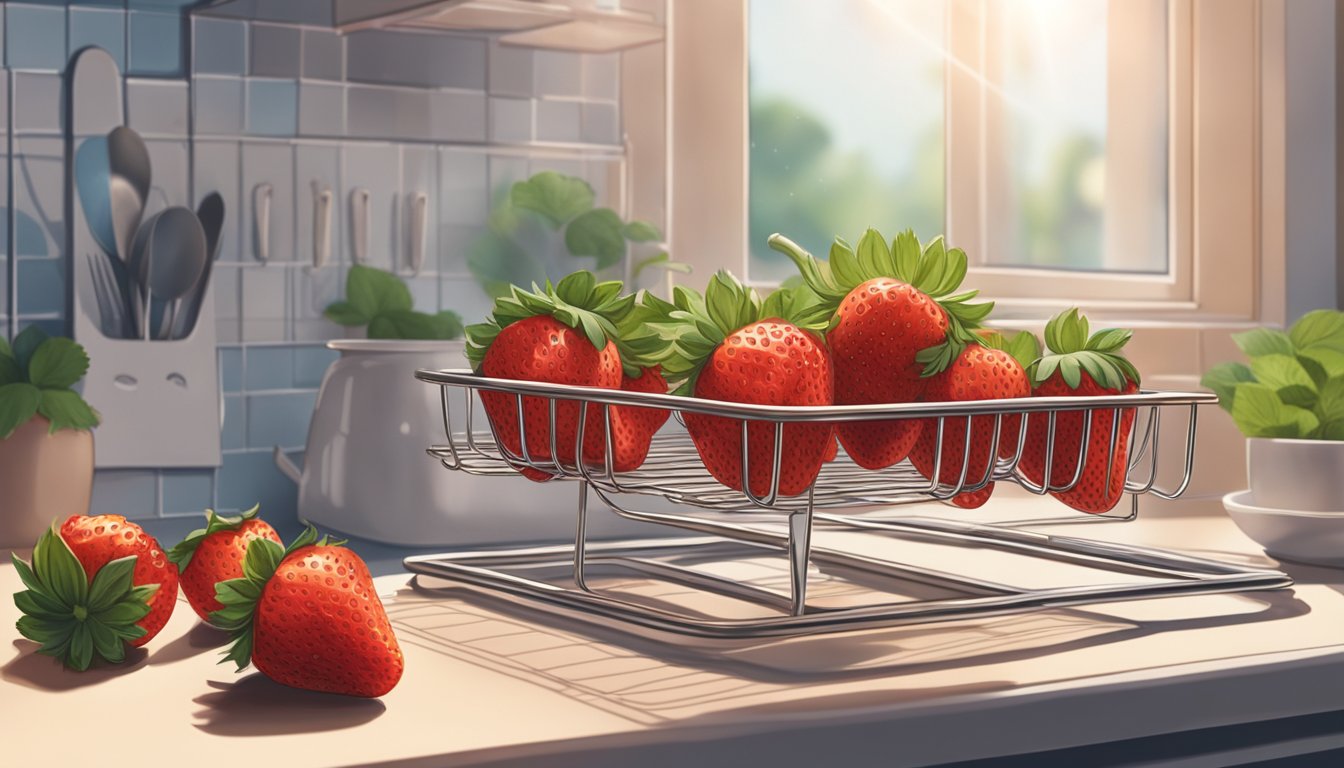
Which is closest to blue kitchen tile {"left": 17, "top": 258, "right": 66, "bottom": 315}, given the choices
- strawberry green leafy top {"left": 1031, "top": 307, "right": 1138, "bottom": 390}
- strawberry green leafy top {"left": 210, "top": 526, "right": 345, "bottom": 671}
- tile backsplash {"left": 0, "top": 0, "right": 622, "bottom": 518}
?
tile backsplash {"left": 0, "top": 0, "right": 622, "bottom": 518}

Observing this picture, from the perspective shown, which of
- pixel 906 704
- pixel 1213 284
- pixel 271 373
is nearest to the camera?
pixel 906 704

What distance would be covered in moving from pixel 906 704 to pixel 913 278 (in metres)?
0.27

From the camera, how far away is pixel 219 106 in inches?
51.6

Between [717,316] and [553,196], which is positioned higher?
[553,196]

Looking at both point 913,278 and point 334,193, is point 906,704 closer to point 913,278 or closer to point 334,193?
point 913,278

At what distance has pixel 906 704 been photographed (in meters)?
0.57

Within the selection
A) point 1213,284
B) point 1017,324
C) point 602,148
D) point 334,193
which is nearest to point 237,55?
point 334,193

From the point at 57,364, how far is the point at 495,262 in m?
0.48

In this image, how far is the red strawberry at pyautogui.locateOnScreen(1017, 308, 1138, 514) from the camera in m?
0.76

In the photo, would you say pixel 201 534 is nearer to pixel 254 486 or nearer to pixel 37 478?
pixel 37 478

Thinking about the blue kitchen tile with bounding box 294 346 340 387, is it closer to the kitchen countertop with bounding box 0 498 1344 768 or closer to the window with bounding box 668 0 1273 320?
the window with bounding box 668 0 1273 320

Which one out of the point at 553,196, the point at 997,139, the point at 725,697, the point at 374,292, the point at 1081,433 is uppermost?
the point at 997,139

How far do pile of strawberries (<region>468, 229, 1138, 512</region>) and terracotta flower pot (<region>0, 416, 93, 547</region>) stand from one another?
0.46m

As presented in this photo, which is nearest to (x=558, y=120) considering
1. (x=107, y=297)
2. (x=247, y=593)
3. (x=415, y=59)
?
(x=415, y=59)
